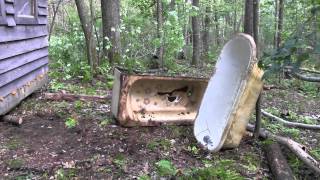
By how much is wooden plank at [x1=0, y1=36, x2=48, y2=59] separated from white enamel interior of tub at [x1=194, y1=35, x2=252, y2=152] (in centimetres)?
271

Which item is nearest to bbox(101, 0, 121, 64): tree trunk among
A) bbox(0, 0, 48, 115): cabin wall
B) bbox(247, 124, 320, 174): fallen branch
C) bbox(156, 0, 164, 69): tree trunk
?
bbox(156, 0, 164, 69): tree trunk

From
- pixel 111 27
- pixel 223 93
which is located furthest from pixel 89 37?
pixel 223 93

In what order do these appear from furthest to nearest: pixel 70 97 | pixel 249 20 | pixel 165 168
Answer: pixel 70 97
pixel 249 20
pixel 165 168

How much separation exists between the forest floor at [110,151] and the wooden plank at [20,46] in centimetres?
91

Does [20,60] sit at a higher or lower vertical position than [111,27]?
lower

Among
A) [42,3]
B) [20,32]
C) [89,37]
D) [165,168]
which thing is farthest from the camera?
[89,37]

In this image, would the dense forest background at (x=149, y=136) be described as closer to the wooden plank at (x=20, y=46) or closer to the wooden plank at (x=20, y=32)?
the wooden plank at (x=20, y=32)

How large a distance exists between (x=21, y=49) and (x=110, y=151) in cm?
252

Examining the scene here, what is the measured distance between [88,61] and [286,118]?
4642 millimetres

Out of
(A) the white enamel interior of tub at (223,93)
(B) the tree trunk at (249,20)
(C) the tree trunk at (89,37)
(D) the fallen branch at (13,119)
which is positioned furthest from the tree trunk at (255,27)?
(C) the tree trunk at (89,37)

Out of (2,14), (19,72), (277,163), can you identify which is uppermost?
(2,14)

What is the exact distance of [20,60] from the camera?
5977mm

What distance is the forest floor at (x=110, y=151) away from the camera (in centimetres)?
395

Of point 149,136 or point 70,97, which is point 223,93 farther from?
point 70,97
